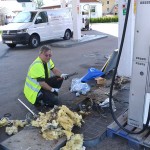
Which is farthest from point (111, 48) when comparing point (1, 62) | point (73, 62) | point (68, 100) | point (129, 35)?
point (68, 100)

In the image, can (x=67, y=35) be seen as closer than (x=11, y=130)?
No

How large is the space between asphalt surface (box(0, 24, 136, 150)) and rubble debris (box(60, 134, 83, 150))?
0.87 ft

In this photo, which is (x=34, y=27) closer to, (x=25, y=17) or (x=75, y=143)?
(x=25, y=17)

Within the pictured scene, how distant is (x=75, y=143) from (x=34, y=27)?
414 inches

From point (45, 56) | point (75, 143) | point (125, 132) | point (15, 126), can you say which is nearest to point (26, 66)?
point (45, 56)

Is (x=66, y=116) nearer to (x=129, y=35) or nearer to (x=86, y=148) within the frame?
(x=86, y=148)

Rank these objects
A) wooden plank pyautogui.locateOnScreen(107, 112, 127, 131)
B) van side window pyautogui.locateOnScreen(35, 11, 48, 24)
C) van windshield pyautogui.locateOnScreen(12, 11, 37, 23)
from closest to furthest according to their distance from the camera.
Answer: wooden plank pyautogui.locateOnScreen(107, 112, 127, 131)
van windshield pyautogui.locateOnScreen(12, 11, 37, 23)
van side window pyautogui.locateOnScreen(35, 11, 48, 24)

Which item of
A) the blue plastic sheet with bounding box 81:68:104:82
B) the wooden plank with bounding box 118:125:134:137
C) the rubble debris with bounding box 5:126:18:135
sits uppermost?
the blue plastic sheet with bounding box 81:68:104:82

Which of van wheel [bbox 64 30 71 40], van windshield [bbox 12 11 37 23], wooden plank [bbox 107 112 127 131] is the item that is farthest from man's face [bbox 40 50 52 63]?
van wheel [bbox 64 30 71 40]

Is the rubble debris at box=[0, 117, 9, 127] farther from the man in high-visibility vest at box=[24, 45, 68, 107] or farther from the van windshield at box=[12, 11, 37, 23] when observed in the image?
the van windshield at box=[12, 11, 37, 23]

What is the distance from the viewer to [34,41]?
45.5 feet

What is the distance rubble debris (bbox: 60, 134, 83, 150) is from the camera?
388 cm

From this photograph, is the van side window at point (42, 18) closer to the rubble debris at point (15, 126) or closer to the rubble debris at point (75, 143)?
the rubble debris at point (15, 126)

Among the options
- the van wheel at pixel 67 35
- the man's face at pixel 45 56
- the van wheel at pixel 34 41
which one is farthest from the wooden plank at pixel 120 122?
the van wheel at pixel 67 35
